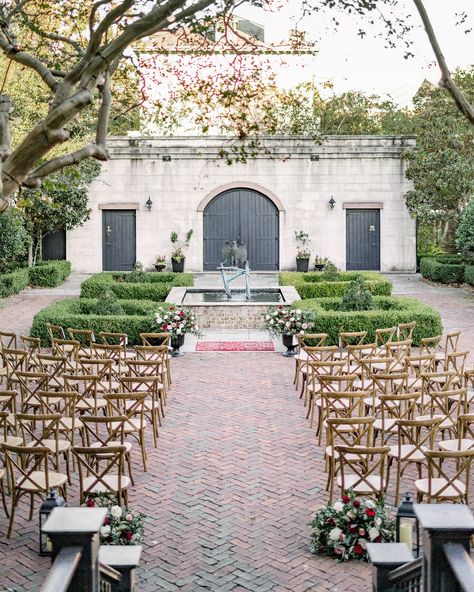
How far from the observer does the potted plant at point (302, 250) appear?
32.3 meters

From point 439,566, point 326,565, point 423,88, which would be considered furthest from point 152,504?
point 423,88

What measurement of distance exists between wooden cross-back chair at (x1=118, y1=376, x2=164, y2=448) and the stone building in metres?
20.3

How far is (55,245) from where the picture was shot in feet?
110

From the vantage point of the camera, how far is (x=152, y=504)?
927 centimetres

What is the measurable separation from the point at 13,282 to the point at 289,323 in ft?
39.5

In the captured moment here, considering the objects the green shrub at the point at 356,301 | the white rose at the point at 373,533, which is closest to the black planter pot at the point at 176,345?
the green shrub at the point at 356,301

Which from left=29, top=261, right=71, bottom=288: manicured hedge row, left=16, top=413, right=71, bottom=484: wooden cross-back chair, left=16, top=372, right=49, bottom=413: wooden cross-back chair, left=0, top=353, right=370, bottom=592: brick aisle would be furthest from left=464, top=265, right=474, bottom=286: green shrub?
left=16, top=413, right=71, bottom=484: wooden cross-back chair

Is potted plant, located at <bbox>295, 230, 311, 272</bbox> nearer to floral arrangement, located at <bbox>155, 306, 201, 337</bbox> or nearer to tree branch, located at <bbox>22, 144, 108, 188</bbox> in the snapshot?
floral arrangement, located at <bbox>155, 306, 201, 337</bbox>

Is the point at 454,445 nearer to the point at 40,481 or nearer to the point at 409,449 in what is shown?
the point at 409,449

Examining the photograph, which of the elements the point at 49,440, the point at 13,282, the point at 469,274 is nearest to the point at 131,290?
the point at 13,282

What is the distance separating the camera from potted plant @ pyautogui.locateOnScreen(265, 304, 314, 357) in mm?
17562

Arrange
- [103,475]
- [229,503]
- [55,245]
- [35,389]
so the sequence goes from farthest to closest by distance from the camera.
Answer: [55,245] < [35,389] < [229,503] < [103,475]

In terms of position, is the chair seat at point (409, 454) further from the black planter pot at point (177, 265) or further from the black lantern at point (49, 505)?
the black planter pot at point (177, 265)

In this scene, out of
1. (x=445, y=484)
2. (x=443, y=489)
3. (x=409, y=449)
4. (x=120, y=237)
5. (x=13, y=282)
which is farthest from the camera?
(x=120, y=237)
